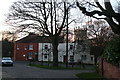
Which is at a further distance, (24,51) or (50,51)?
(24,51)

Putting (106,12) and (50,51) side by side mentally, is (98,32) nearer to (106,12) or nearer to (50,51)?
(50,51)

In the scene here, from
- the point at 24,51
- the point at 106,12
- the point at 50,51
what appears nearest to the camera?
the point at 106,12

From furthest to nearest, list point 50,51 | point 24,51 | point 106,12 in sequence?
point 24,51, point 50,51, point 106,12

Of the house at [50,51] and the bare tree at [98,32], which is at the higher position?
the bare tree at [98,32]

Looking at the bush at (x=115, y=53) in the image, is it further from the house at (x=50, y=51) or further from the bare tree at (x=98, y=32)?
the bare tree at (x=98, y=32)

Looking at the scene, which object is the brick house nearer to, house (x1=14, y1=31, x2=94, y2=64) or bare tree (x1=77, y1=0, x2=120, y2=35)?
house (x1=14, y1=31, x2=94, y2=64)

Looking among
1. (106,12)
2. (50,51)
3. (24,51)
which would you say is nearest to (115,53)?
(106,12)

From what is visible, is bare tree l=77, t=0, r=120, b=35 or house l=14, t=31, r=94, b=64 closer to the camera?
bare tree l=77, t=0, r=120, b=35

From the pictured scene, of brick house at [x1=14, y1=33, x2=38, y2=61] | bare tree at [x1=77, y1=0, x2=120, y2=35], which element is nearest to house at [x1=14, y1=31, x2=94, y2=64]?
brick house at [x1=14, y1=33, x2=38, y2=61]

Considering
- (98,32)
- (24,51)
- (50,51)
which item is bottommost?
(50,51)

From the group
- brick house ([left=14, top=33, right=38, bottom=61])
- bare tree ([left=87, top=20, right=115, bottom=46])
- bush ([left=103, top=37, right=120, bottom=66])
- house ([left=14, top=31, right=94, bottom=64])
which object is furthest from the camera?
brick house ([left=14, top=33, right=38, bottom=61])

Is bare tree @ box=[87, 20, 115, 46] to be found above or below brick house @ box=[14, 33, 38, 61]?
above

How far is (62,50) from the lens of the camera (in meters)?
81.3

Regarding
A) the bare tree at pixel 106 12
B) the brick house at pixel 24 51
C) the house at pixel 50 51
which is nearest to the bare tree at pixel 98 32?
the house at pixel 50 51
